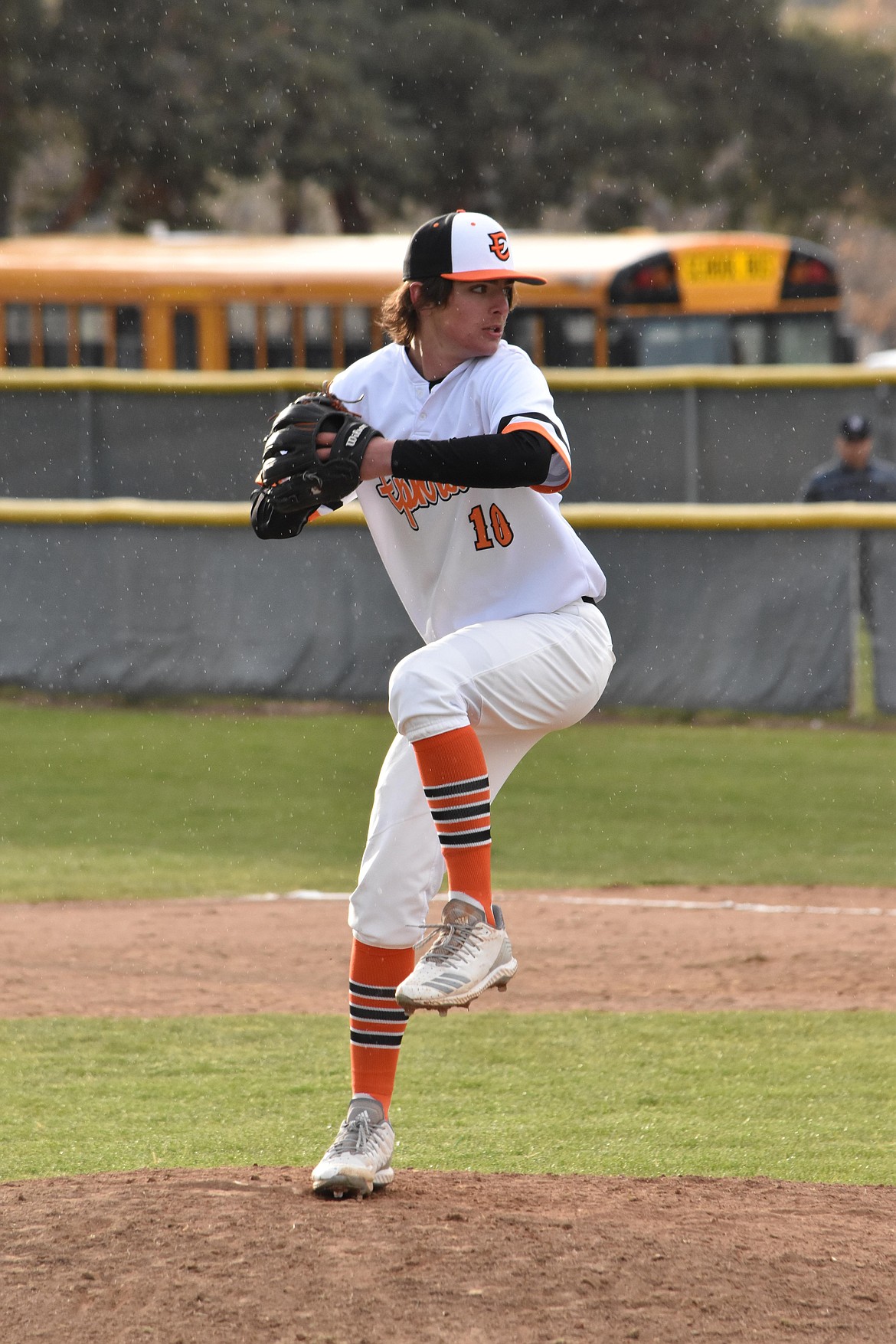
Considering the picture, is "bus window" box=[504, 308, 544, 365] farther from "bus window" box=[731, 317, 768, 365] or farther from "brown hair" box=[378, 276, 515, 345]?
"brown hair" box=[378, 276, 515, 345]

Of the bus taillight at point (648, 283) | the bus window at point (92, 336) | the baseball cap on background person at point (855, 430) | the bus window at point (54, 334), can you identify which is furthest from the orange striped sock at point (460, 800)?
the bus window at point (54, 334)

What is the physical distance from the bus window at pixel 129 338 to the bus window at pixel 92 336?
0.16 meters

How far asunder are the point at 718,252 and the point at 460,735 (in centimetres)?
1552

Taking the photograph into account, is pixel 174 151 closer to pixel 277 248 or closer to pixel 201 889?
pixel 277 248

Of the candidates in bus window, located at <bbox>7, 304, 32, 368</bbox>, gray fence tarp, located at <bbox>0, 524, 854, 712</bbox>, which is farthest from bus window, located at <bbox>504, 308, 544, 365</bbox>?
gray fence tarp, located at <bbox>0, 524, 854, 712</bbox>

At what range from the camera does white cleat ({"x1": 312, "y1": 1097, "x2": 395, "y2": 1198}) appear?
4012 millimetres

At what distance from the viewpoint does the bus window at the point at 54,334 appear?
19.0 metres

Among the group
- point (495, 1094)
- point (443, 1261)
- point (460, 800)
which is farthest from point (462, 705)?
point (495, 1094)

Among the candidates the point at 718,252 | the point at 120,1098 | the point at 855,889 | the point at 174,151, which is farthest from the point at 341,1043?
Answer: the point at 174,151

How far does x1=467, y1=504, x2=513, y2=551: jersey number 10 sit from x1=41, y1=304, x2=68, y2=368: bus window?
15.6 metres

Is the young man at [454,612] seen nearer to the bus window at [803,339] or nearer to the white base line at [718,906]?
the white base line at [718,906]

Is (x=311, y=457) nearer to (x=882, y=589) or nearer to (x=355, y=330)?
(x=882, y=589)

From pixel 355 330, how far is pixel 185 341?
70.8 inches

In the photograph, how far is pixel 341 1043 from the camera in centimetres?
612
